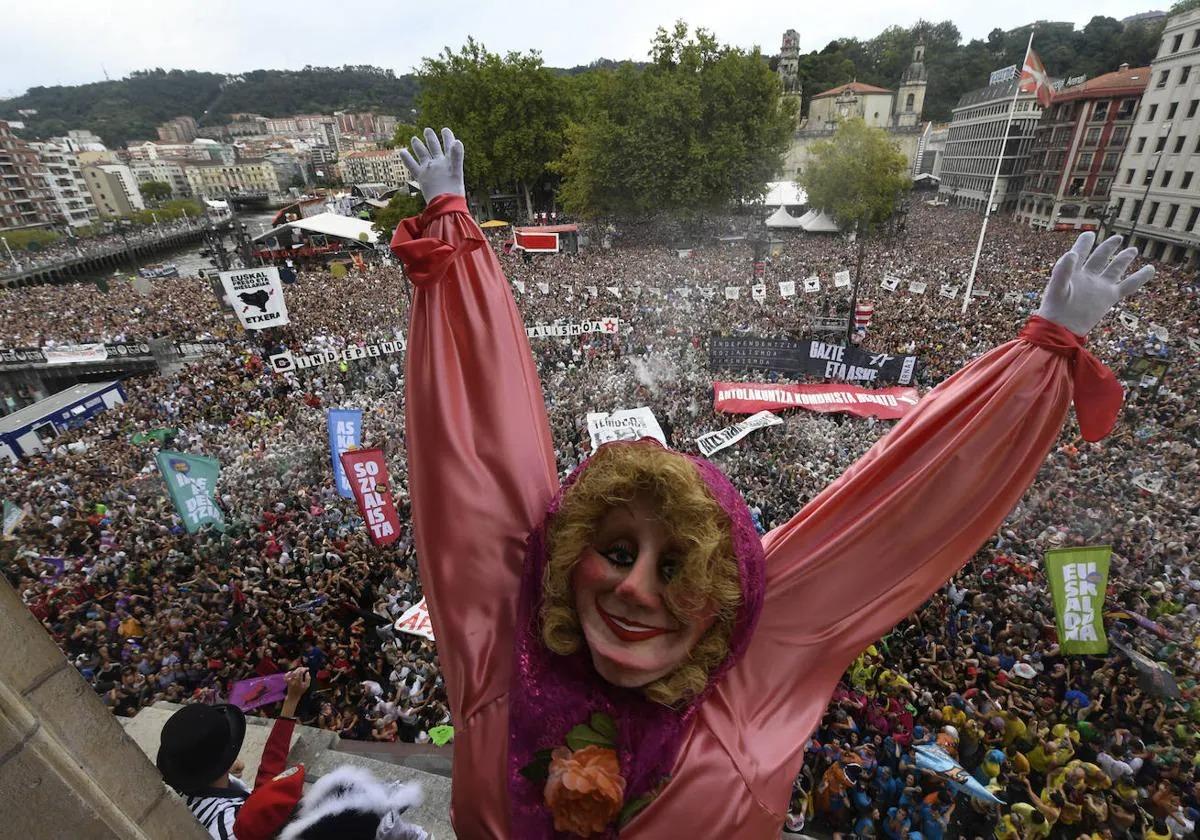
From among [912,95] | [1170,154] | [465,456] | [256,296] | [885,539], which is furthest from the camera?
[912,95]

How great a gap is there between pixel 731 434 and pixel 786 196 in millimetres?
36840

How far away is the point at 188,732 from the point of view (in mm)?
2303

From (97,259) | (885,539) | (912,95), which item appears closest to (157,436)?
(885,539)

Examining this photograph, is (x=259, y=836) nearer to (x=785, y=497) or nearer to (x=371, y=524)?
(x=371, y=524)

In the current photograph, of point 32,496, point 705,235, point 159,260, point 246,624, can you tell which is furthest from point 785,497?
point 159,260

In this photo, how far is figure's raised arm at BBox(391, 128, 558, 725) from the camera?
6.04ft

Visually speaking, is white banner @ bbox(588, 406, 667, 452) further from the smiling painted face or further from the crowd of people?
the smiling painted face

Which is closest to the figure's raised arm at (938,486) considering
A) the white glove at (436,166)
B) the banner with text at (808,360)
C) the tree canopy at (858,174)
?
the white glove at (436,166)

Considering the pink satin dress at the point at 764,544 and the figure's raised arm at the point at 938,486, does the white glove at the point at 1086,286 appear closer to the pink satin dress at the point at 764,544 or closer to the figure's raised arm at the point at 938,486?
the figure's raised arm at the point at 938,486

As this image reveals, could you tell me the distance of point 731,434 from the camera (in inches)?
403

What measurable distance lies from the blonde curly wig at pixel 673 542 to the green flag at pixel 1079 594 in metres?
5.34

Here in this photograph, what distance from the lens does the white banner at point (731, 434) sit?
1008 centimetres

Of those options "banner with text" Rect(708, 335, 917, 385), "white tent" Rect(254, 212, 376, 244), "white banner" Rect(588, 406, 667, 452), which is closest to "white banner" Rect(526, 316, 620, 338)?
"banner with text" Rect(708, 335, 917, 385)

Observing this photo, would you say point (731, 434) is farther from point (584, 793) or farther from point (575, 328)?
point (584, 793)
